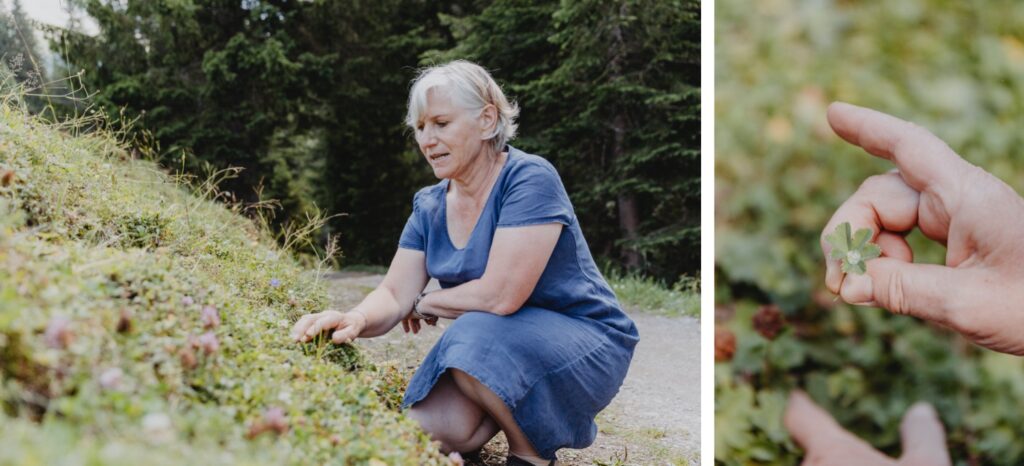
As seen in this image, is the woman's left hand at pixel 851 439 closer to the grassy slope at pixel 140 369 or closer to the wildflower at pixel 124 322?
the grassy slope at pixel 140 369

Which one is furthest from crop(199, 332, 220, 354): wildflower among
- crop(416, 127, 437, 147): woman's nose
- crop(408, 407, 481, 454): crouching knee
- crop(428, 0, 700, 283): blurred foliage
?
crop(428, 0, 700, 283): blurred foliage

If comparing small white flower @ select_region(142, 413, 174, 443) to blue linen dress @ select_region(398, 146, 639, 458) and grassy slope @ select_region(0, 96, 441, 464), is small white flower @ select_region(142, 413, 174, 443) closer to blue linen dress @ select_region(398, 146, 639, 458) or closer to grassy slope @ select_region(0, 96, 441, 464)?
grassy slope @ select_region(0, 96, 441, 464)

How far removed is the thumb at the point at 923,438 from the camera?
6.39 ft

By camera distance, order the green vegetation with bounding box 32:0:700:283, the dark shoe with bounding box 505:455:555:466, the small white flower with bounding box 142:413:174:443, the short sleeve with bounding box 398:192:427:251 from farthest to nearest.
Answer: the green vegetation with bounding box 32:0:700:283 → the short sleeve with bounding box 398:192:427:251 → the dark shoe with bounding box 505:455:555:466 → the small white flower with bounding box 142:413:174:443

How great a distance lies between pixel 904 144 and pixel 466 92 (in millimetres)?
1011

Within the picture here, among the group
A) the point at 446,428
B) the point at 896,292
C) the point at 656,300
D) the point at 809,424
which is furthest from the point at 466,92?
the point at 656,300

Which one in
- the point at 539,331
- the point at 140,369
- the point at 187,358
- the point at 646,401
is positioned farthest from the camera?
the point at 646,401

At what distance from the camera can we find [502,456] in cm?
209

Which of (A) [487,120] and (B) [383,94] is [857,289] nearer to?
(A) [487,120]

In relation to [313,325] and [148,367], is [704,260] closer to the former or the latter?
[313,325]

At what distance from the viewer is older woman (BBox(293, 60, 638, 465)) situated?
69.7 inches

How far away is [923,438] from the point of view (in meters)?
1.96

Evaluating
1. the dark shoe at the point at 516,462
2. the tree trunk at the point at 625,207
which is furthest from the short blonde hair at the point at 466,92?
the tree trunk at the point at 625,207

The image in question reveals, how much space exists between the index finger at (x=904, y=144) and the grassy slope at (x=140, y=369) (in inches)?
46.9
